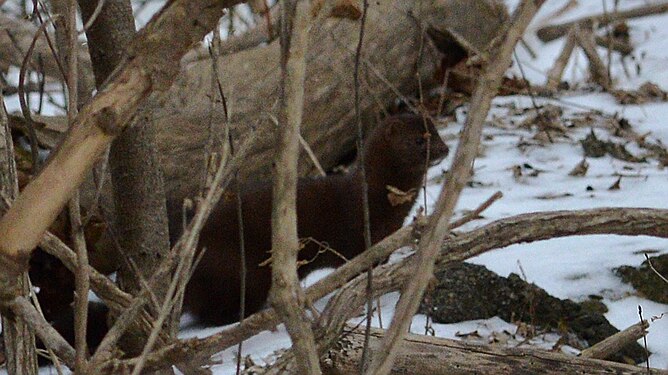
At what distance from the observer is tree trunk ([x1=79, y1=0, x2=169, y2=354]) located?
2.65 meters

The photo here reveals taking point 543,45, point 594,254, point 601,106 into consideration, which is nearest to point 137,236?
point 594,254

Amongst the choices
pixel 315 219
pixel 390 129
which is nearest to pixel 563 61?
pixel 390 129

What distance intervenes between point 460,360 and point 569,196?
7.09 ft

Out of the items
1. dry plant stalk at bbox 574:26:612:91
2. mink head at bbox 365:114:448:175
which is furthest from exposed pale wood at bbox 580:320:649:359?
dry plant stalk at bbox 574:26:612:91

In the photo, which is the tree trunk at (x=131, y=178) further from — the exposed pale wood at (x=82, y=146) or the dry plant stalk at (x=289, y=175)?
the dry plant stalk at (x=289, y=175)

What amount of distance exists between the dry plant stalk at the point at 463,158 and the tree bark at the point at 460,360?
1.06 meters

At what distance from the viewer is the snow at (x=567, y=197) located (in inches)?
133

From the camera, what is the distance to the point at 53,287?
375cm

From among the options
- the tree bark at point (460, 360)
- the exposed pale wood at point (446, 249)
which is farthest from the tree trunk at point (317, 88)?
the tree bark at point (460, 360)

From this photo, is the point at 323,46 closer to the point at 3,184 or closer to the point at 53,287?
the point at 53,287

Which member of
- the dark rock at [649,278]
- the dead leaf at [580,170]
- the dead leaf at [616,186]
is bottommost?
the dark rock at [649,278]

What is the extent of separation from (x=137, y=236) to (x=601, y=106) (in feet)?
13.0

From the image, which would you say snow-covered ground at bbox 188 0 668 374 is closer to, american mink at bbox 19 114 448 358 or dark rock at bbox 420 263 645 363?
dark rock at bbox 420 263 645 363

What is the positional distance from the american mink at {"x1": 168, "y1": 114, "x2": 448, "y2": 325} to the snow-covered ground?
0.19 meters
